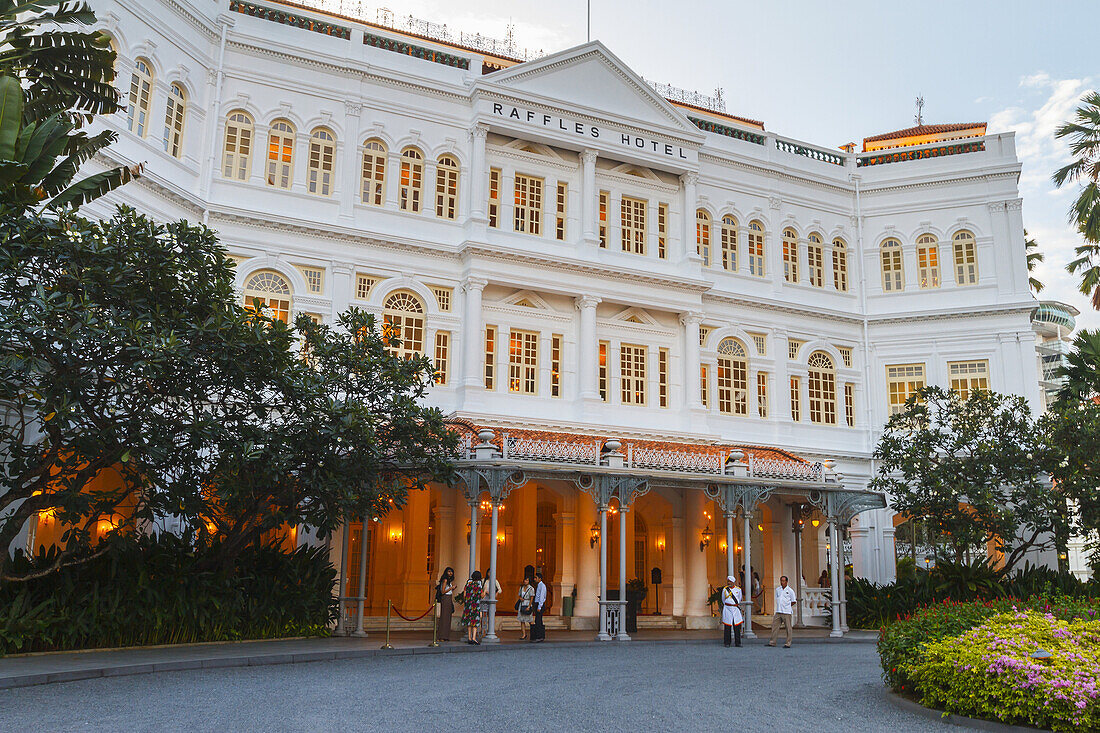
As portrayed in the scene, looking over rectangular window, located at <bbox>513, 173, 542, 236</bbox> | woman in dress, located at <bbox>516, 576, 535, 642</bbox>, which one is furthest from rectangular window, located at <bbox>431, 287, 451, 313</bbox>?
woman in dress, located at <bbox>516, 576, 535, 642</bbox>

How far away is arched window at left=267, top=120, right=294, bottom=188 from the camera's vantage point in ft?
82.8

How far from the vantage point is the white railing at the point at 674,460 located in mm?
21766

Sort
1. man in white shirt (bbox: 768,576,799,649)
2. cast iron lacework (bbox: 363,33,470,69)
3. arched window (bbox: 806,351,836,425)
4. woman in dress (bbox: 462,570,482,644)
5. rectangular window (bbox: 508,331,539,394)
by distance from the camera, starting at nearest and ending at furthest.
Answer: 1. woman in dress (bbox: 462,570,482,644)
2. man in white shirt (bbox: 768,576,799,649)
3. rectangular window (bbox: 508,331,539,394)
4. cast iron lacework (bbox: 363,33,470,69)
5. arched window (bbox: 806,351,836,425)

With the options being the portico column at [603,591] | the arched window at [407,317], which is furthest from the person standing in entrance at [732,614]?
the arched window at [407,317]

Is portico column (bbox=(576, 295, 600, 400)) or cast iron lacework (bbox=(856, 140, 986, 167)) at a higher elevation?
cast iron lacework (bbox=(856, 140, 986, 167))

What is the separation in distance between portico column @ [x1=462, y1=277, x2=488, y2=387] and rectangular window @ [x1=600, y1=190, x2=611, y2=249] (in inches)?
171

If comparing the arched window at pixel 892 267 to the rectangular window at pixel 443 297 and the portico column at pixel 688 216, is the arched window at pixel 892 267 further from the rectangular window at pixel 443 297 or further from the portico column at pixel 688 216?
the rectangular window at pixel 443 297

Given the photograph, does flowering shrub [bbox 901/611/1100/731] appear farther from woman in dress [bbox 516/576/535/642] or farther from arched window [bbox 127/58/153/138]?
arched window [bbox 127/58/153/138]

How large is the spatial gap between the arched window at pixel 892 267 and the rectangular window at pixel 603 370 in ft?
37.3

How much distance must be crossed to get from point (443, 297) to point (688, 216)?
8.21 meters

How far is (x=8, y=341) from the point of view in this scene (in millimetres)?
13844

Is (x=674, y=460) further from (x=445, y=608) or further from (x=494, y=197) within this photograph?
(x=494, y=197)

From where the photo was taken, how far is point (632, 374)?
2770cm

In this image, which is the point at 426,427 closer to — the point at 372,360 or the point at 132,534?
the point at 372,360
